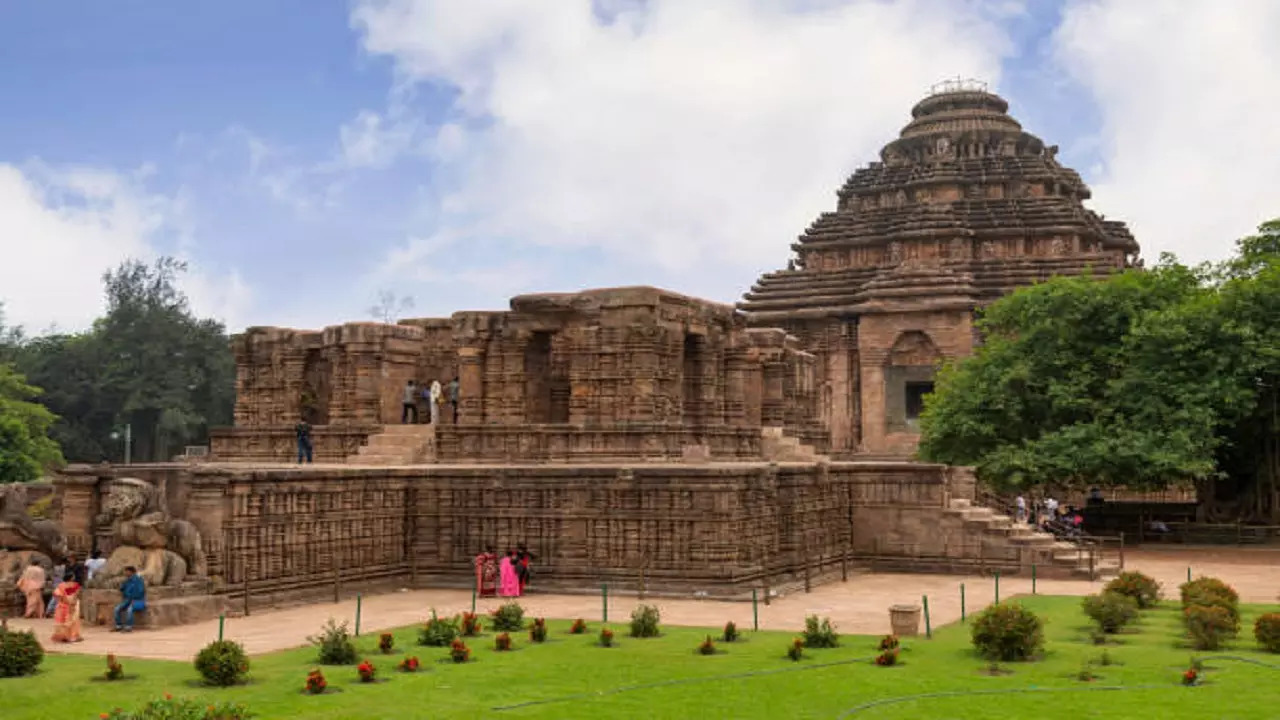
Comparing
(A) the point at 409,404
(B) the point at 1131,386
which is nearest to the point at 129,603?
(A) the point at 409,404

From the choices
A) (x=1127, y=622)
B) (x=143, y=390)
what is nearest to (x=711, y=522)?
(x=1127, y=622)

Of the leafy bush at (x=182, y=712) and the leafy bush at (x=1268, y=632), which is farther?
the leafy bush at (x=1268, y=632)

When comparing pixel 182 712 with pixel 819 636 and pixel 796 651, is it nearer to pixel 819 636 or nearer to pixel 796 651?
pixel 796 651

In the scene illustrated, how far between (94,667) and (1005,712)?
9.56m

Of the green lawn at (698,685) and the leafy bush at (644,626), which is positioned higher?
the leafy bush at (644,626)

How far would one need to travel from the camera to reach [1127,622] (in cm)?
1738

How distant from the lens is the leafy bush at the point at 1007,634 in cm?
1443

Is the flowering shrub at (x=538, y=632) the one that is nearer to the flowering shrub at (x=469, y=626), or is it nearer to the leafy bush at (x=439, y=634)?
the flowering shrub at (x=469, y=626)

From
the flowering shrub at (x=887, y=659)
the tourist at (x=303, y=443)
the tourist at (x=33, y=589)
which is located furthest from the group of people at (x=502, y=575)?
the flowering shrub at (x=887, y=659)

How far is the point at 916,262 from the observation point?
46031 millimetres

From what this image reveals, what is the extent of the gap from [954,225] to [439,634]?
1350 inches

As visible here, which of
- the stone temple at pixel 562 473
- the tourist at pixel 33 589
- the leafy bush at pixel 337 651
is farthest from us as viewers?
the stone temple at pixel 562 473

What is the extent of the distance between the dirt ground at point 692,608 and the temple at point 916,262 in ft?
59.7

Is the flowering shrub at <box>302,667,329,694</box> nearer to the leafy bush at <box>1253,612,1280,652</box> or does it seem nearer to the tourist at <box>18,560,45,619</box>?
the tourist at <box>18,560,45,619</box>
